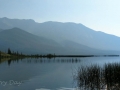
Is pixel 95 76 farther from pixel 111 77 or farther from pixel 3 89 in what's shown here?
pixel 3 89

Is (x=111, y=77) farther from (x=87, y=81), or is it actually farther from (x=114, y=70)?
(x=87, y=81)

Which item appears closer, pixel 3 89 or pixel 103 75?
pixel 3 89

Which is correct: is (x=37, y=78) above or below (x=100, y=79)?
below

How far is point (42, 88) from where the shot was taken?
88.7ft

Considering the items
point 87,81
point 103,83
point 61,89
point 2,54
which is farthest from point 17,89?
point 2,54

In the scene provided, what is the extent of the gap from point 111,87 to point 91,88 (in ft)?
6.92

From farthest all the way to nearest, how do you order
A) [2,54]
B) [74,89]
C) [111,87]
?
[2,54] → [74,89] → [111,87]

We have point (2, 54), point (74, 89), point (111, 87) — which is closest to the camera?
point (111, 87)

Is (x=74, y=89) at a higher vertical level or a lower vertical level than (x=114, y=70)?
lower

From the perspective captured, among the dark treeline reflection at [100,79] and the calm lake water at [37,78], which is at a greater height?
the dark treeline reflection at [100,79]

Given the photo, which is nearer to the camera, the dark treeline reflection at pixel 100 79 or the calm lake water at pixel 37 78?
the dark treeline reflection at pixel 100 79

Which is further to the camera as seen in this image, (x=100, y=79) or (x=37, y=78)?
(x=37, y=78)

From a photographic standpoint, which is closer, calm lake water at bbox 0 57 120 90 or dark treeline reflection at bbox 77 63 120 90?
dark treeline reflection at bbox 77 63 120 90

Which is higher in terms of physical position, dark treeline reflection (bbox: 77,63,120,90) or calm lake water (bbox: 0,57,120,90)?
→ dark treeline reflection (bbox: 77,63,120,90)
